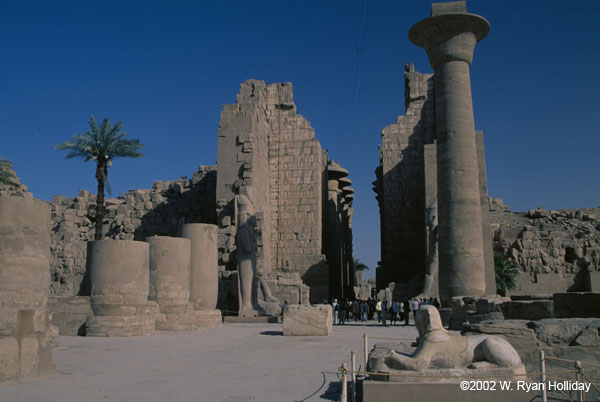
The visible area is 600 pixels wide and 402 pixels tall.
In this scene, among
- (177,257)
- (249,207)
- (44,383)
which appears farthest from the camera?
(249,207)

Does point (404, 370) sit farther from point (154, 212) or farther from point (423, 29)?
A: point (154, 212)

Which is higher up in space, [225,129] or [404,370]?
[225,129]

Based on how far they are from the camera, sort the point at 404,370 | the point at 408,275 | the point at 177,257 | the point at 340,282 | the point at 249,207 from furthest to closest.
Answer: the point at 340,282, the point at 408,275, the point at 249,207, the point at 177,257, the point at 404,370

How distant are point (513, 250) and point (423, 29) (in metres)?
13.5

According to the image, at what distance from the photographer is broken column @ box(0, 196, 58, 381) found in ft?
21.9

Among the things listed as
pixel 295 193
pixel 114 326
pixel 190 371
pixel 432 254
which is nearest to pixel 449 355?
pixel 190 371

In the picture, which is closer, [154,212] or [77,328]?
[77,328]

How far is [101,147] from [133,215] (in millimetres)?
3835

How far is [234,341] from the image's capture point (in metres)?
11.9

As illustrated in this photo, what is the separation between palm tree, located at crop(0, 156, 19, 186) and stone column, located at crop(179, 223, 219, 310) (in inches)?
550

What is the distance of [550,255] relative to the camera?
25.3 m

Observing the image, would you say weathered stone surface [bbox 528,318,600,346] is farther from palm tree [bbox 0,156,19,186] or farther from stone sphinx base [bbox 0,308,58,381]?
palm tree [bbox 0,156,19,186]

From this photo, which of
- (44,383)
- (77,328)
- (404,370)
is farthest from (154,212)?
(404,370)

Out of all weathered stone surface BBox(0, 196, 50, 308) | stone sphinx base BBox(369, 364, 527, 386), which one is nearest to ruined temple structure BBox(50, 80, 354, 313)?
weathered stone surface BBox(0, 196, 50, 308)
